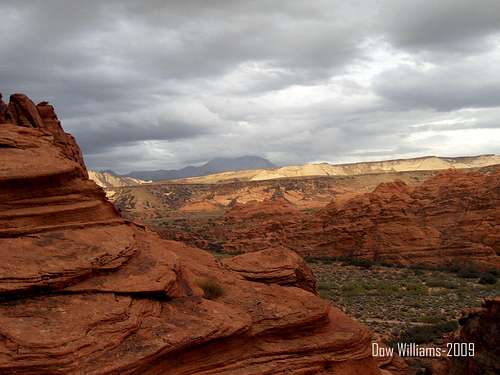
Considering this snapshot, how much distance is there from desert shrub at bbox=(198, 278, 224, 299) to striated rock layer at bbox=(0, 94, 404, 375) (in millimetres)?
36

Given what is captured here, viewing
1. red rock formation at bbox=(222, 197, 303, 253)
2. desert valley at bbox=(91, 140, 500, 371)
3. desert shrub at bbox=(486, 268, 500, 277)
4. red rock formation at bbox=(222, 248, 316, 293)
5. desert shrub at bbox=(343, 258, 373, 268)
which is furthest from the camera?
red rock formation at bbox=(222, 197, 303, 253)

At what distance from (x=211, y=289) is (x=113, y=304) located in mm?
3816

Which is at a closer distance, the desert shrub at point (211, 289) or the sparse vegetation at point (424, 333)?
the desert shrub at point (211, 289)

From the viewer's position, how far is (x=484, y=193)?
51.4 m

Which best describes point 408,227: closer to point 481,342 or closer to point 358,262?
point 358,262

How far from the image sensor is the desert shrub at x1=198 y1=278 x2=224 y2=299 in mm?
12883

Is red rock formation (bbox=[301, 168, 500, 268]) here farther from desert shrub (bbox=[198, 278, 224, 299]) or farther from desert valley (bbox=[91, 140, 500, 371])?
desert shrub (bbox=[198, 278, 224, 299])

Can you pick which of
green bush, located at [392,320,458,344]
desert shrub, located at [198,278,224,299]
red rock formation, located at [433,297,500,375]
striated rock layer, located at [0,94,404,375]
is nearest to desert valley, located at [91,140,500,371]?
green bush, located at [392,320,458,344]

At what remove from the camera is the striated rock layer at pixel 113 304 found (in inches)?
334

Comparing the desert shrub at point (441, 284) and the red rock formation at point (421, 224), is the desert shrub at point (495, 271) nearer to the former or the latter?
the red rock formation at point (421, 224)

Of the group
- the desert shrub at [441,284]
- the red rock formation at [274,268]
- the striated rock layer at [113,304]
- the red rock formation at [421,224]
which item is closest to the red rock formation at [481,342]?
the striated rock layer at [113,304]

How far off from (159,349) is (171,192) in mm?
167596

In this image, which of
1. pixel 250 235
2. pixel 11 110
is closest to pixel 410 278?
pixel 250 235

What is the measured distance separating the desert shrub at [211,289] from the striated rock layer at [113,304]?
4cm
